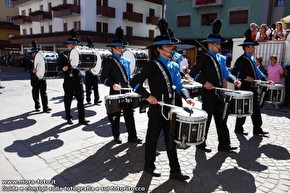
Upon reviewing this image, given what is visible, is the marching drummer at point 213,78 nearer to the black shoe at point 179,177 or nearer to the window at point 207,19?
the black shoe at point 179,177

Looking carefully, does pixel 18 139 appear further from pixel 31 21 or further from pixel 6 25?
pixel 6 25

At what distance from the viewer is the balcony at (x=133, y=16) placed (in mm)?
28609

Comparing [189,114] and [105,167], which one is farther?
[105,167]

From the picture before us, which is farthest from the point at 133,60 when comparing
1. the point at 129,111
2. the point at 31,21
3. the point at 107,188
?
the point at 31,21

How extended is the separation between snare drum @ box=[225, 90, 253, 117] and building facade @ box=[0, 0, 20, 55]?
1633 inches

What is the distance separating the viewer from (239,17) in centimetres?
2359

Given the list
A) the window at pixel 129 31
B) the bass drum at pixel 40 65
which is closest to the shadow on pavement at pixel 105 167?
the bass drum at pixel 40 65

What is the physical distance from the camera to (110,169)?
3902 mm

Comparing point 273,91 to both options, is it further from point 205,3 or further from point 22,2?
point 22,2

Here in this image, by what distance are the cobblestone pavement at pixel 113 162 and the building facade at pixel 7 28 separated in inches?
1506

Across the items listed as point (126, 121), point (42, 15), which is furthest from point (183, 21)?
point (126, 121)

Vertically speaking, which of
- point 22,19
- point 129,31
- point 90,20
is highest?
point 22,19

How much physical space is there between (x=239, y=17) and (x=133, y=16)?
1187 centimetres

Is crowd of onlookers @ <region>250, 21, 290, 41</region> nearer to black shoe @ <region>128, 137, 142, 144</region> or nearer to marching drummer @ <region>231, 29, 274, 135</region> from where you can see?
marching drummer @ <region>231, 29, 274, 135</region>
